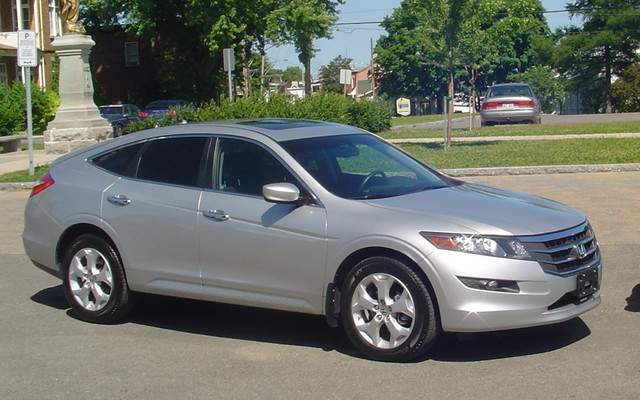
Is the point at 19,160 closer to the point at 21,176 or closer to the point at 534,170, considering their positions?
the point at 21,176

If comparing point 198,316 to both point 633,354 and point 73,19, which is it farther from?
point 73,19

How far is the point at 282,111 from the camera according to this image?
68.8ft

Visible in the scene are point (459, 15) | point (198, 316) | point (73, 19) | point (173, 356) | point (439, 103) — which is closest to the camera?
point (173, 356)

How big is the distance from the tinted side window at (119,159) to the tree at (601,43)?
190 feet

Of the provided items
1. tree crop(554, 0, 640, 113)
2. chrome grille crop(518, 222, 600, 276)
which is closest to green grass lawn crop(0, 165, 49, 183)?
chrome grille crop(518, 222, 600, 276)

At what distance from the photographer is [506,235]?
5391 millimetres

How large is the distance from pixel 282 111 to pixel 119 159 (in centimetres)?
1409

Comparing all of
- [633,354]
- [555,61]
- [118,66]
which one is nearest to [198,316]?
[633,354]

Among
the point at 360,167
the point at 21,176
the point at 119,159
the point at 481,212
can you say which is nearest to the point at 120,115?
the point at 21,176

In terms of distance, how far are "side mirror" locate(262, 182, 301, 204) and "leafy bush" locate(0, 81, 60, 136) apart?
90.9 ft

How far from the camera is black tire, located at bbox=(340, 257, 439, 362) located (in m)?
5.46

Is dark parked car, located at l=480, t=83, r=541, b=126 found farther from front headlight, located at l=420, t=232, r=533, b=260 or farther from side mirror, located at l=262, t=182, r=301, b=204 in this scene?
front headlight, located at l=420, t=232, r=533, b=260

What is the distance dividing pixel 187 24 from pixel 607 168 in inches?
1409

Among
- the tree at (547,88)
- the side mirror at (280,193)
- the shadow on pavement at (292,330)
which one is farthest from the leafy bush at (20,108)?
the tree at (547,88)
